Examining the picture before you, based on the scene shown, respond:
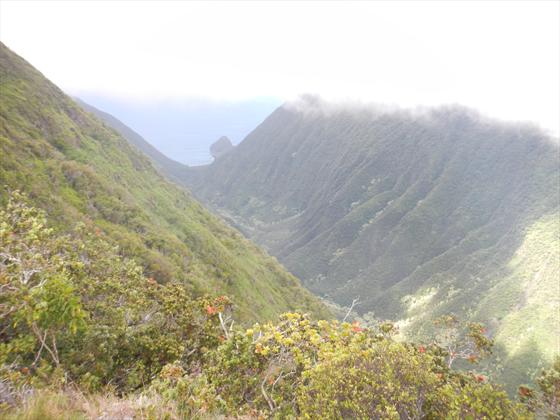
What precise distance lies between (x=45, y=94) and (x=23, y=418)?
179ft

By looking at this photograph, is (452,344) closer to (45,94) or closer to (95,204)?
(95,204)

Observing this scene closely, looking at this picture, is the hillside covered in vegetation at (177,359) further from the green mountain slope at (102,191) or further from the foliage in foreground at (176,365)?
the green mountain slope at (102,191)

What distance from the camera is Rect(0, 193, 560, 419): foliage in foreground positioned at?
578cm

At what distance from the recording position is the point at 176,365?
8.30m

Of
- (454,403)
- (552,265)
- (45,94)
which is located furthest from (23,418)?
(552,265)

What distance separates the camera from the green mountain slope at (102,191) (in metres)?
24.9

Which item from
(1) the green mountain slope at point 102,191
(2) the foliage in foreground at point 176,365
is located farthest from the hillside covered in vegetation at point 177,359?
(1) the green mountain slope at point 102,191

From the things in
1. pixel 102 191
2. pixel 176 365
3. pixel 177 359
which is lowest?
→ pixel 177 359

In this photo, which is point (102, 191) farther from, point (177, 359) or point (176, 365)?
point (176, 365)

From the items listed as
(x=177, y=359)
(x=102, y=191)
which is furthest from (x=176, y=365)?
(x=102, y=191)

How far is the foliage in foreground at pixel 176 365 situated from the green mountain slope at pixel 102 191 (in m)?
14.1

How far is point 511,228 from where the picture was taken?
18312 centimetres

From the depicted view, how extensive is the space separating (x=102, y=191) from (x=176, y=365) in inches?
1116

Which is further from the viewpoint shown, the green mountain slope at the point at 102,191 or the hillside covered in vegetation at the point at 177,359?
the green mountain slope at the point at 102,191
